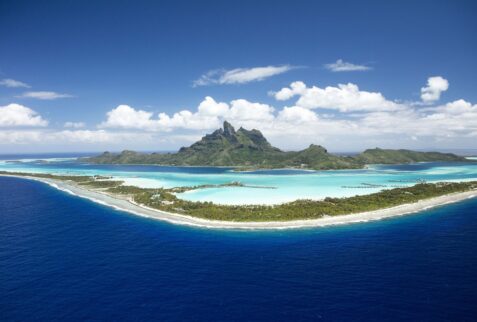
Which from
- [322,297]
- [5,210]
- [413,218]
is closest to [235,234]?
[322,297]

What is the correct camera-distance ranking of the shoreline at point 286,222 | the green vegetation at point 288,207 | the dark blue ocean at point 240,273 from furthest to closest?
the green vegetation at point 288,207, the shoreline at point 286,222, the dark blue ocean at point 240,273

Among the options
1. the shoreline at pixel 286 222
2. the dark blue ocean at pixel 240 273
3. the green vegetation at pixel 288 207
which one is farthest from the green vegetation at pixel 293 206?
the dark blue ocean at pixel 240 273

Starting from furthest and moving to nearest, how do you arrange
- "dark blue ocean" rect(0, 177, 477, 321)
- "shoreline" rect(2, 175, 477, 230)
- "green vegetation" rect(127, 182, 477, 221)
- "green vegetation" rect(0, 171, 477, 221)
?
"green vegetation" rect(0, 171, 477, 221)
"green vegetation" rect(127, 182, 477, 221)
"shoreline" rect(2, 175, 477, 230)
"dark blue ocean" rect(0, 177, 477, 321)

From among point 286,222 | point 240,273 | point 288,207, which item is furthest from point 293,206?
point 240,273

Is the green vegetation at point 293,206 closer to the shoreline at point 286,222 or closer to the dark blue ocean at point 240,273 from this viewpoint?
the shoreline at point 286,222

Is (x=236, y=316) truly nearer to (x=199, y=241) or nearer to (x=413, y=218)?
(x=199, y=241)

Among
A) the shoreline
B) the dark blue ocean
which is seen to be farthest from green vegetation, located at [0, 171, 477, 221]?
the dark blue ocean

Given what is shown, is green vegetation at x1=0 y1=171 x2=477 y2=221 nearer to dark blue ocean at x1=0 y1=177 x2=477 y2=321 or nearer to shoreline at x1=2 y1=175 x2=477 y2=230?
shoreline at x1=2 y1=175 x2=477 y2=230

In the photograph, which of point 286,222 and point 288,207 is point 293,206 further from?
point 286,222
